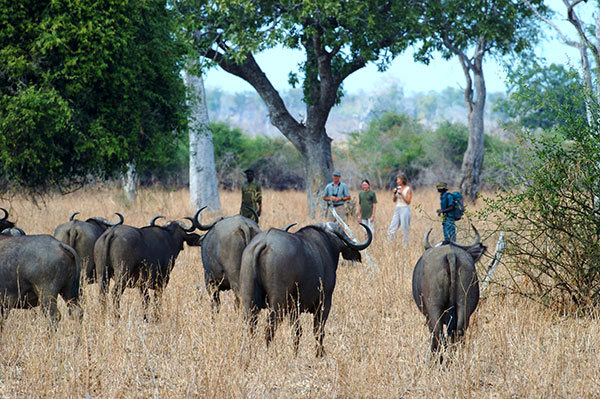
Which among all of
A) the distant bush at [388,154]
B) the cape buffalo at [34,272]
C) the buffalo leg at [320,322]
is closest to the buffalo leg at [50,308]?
the cape buffalo at [34,272]

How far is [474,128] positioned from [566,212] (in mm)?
19277

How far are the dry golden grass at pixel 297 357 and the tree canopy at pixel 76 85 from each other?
414 cm

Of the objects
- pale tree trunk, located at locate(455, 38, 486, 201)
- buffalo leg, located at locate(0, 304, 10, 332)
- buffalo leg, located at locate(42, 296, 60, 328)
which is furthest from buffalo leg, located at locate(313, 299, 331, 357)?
pale tree trunk, located at locate(455, 38, 486, 201)

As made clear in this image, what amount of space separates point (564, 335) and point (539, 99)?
2.81m

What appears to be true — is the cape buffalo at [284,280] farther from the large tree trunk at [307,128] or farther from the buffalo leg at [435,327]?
the large tree trunk at [307,128]

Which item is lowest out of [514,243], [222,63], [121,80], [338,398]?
[338,398]

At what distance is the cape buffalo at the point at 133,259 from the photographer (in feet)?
26.2

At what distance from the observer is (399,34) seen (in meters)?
17.7

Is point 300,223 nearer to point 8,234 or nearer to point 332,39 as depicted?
point 332,39

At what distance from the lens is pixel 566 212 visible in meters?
7.93

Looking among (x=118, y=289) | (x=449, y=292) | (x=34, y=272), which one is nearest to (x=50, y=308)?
(x=34, y=272)

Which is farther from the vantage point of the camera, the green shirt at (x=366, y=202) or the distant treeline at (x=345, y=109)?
the distant treeline at (x=345, y=109)

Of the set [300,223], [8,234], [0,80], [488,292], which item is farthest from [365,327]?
[300,223]

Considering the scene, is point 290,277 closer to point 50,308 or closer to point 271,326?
point 271,326
